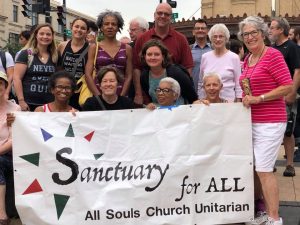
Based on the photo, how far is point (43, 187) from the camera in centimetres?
456

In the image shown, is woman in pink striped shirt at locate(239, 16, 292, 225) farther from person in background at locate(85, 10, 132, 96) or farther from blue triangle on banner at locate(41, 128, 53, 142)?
blue triangle on banner at locate(41, 128, 53, 142)

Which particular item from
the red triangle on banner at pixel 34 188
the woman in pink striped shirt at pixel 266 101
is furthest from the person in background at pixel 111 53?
the woman in pink striped shirt at pixel 266 101

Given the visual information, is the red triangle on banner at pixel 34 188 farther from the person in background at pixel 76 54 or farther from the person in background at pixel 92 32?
the person in background at pixel 92 32

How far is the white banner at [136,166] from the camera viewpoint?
178 inches

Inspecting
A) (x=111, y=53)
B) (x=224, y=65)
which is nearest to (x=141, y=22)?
(x=111, y=53)

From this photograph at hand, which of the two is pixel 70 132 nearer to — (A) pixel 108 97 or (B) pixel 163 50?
(A) pixel 108 97

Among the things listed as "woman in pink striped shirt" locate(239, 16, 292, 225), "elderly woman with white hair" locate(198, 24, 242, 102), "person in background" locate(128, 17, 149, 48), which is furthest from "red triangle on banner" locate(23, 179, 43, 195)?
"person in background" locate(128, 17, 149, 48)

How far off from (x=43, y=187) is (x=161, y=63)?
179cm

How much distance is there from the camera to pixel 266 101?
444cm

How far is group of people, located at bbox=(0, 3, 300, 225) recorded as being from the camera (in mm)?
4457

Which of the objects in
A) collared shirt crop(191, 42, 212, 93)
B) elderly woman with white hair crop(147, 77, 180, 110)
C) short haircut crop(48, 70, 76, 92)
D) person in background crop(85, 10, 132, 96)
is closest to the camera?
elderly woman with white hair crop(147, 77, 180, 110)

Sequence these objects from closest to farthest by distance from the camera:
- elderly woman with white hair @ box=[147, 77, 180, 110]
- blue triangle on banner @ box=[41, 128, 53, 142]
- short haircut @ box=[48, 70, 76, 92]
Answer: blue triangle on banner @ box=[41, 128, 53, 142]
elderly woman with white hair @ box=[147, 77, 180, 110]
short haircut @ box=[48, 70, 76, 92]

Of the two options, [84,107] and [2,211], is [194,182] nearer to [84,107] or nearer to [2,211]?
[84,107]

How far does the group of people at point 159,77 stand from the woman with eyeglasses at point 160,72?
1 centimetres
